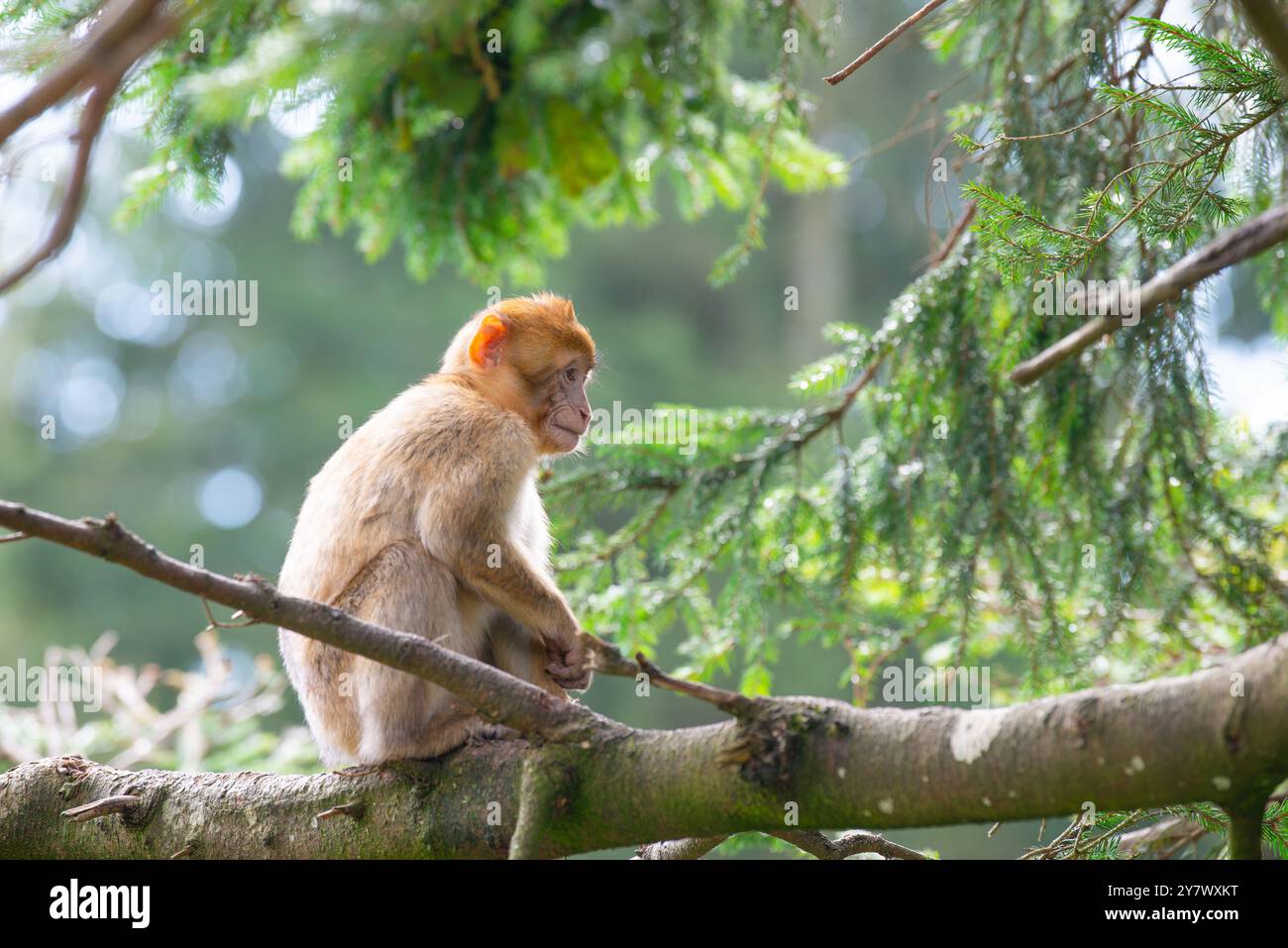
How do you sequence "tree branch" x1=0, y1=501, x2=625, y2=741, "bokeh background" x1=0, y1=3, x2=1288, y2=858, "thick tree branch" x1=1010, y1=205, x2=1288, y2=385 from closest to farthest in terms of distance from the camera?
"thick tree branch" x1=1010, y1=205, x2=1288, y2=385 → "tree branch" x1=0, y1=501, x2=625, y2=741 → "bokeh background" x1=0, y1=3, x2=1288, y2=858

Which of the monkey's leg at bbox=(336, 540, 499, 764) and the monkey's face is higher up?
the monkey's face

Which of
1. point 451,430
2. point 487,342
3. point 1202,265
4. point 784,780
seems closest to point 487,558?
point 451,430

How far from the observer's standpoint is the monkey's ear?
4695 mm

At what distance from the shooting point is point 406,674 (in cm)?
327

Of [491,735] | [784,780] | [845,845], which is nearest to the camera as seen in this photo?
[784,780]

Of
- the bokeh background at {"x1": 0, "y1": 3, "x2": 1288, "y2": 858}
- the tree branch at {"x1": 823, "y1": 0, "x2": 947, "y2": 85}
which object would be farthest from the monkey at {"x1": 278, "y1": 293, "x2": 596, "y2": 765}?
the bokeh background at {"x1": 0, "y1": 3, "x2": 1288, "y2": 858}

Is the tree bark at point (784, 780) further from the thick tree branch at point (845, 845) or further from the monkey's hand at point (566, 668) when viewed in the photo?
the monkey's hand at point (566, 668)

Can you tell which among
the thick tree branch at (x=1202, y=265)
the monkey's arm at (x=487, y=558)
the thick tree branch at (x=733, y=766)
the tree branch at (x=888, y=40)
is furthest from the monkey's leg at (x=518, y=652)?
the thick tree branch at (x=1202, y=265)

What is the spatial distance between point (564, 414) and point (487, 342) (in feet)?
1.38

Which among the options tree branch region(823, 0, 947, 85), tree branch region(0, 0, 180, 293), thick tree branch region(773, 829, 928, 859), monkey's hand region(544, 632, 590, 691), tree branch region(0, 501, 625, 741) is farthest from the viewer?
monkey's hand region(544, 632, 590, 691)

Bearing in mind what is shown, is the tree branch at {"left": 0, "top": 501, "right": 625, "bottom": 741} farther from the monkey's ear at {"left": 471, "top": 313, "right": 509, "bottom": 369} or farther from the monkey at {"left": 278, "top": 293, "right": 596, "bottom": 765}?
the monkey's ear at {"left": 471, "top": 313, "right": 509, "bottom": 369}

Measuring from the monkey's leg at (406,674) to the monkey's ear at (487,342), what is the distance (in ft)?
3.47

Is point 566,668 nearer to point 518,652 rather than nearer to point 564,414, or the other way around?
point 518,652

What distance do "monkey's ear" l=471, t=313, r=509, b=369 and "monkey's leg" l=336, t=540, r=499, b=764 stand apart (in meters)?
1.06
